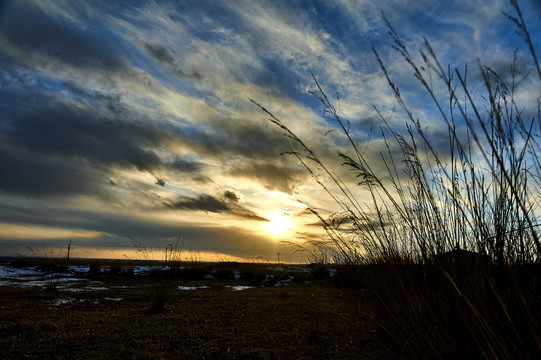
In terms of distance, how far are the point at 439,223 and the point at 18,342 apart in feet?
13.3

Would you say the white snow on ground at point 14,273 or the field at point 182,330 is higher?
the field at point 182,330

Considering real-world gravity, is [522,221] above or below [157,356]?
above

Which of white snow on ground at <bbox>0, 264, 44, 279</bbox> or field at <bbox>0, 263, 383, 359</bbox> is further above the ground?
field at <bbox>0, 263, 383, 359</bbox>

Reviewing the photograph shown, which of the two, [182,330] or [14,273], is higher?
[182,330]

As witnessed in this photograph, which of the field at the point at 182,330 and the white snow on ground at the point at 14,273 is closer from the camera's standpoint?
the field at the point at 182,330

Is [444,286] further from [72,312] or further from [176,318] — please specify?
[72,312]

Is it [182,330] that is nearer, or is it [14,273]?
[182,330]

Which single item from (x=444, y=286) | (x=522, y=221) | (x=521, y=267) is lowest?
(x=444, y=286)

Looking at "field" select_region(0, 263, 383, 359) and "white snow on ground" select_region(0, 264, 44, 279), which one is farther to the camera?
"white snow on ground" select_region(0, 264, 44, 279)

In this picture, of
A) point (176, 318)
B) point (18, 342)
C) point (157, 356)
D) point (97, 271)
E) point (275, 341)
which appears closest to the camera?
point (157, 356)

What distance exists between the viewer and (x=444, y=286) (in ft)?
5.55

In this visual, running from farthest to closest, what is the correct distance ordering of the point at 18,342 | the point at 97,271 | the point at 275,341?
1. the point at 97,271
2. the point at 275,341
3. the point at 18,342

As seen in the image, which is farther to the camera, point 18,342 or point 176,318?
point 176,318

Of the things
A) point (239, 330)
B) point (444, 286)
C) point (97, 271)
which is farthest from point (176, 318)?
point (97, 271)
